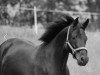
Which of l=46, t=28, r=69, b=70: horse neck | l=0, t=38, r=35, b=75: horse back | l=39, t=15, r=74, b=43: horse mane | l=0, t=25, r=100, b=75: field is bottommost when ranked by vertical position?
l=0, t=25, r=100, b=75: field

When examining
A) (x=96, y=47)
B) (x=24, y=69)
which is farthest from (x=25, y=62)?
(x=96, y=47)

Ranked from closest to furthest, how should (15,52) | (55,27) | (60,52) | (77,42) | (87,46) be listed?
(77,42) < (60,52) < (55,27) < (15,52) < (87,46)

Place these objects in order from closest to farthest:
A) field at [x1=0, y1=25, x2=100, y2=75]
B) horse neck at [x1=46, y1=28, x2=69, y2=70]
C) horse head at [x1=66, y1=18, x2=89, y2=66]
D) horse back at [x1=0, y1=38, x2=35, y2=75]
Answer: horse head at [x1=66, y1=18, x2=89, y2=66] → horse neck at [x1=46, y1=28, x2=69, y2=70] → horse back at [x1=0, y1=38, x2=35, y2=75] → field at [x1=0, y1=25, x2=100, y2=75]

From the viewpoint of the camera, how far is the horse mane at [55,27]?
664 centimetres

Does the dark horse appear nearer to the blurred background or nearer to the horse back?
the horse back

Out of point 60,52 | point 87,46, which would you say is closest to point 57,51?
point 60,52

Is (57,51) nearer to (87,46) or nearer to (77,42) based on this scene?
(77,42)

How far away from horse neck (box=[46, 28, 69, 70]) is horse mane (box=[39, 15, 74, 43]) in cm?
16

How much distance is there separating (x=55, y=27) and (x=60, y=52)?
522 millimetres

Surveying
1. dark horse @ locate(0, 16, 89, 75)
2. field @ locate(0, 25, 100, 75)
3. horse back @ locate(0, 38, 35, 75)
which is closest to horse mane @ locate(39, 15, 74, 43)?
dark horse @ locate(0, 16, 89, 75)

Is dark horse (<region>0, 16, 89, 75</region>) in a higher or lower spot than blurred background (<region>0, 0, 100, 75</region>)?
higher

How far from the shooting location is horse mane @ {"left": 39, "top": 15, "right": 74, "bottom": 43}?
21.8 feet

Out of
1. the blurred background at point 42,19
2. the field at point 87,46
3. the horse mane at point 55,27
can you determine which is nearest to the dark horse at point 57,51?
the horse mane at point 55,27

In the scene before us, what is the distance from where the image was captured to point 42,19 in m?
22.3
